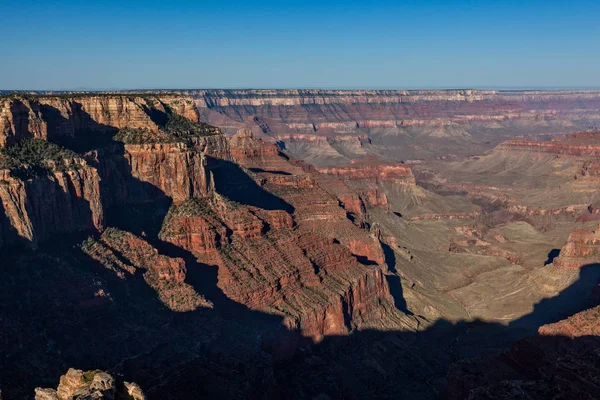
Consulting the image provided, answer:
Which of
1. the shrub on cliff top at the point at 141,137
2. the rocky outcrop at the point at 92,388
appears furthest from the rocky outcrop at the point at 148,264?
the rocky outcrop at the point at 92,388

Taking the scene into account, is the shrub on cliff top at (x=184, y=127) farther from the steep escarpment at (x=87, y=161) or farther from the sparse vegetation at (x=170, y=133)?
the steep escarpment at (x=87, y=161)

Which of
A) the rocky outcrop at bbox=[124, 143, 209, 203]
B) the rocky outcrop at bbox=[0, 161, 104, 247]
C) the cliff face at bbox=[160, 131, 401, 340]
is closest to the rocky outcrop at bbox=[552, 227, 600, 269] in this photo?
the cliff face at bbox=[160, 131, 401, 340]

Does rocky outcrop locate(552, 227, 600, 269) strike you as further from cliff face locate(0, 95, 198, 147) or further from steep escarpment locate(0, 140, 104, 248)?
steep escarpment locate(0, 140, 104, 248)

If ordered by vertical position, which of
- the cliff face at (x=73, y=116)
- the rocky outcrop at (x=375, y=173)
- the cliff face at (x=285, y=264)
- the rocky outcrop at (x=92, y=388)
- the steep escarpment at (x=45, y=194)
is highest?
the cliff face at (x=73, y=116)

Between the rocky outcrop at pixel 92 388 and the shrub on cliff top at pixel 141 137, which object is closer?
the rocky outcrop at pixel 92 388

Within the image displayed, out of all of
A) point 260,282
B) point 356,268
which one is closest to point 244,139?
point 356,268

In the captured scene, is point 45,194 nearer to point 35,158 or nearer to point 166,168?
point 35,158
